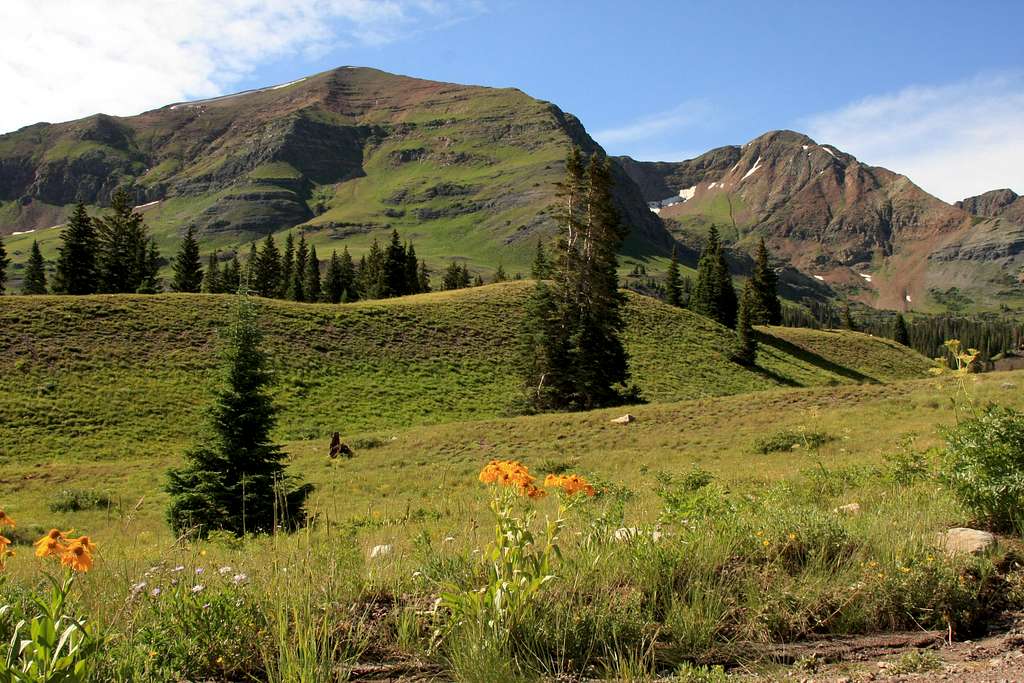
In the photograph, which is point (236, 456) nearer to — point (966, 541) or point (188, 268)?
point (966, 541)

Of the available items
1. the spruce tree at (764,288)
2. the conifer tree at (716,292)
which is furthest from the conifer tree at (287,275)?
the spruce tree at (764,288)

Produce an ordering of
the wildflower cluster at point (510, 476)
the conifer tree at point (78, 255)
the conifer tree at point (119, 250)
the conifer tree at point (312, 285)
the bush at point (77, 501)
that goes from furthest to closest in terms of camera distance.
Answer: the conifer tree at point (312, 285)
the conifer tree at point (119, 250)
the conifer tree at point (78, 255)
the bush at point (77, 501)
the wildflower cluster at point (510, 476)

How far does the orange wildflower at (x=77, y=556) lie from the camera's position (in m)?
3.58

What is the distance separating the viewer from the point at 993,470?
6078mm

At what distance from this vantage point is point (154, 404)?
3141cm

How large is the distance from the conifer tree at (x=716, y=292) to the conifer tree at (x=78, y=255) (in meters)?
62.5

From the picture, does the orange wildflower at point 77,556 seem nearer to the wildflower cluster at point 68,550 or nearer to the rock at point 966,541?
the wildflower cluster at point 68,550

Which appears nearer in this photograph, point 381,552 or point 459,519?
point 381,552

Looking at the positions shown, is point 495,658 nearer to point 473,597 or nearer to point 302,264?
point 473,597

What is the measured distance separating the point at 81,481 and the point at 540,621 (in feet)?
74.4

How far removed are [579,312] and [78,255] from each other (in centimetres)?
5136

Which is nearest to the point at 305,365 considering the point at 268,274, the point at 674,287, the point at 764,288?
the point at 268,274

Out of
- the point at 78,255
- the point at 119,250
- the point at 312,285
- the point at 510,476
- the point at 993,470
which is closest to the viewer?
the point at 510,476

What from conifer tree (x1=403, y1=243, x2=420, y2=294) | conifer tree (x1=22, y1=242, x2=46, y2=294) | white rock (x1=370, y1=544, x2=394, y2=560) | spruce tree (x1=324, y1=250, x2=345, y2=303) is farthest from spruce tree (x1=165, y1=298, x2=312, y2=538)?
conifer tree (x1=22, y1=242, x2=46, y2=294)
